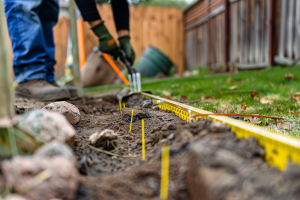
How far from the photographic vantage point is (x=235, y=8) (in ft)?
17.4

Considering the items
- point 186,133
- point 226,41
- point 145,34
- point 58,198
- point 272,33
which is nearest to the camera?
point 58,198

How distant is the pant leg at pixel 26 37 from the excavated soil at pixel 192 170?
5.30 feet

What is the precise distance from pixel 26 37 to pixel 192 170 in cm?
232

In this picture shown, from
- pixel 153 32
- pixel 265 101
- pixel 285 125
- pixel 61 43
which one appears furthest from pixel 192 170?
pixel 61 43

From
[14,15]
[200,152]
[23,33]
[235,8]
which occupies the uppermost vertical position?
[235,8]

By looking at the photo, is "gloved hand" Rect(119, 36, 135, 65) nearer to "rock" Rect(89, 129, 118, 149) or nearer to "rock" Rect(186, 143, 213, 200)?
"rock" Rect(89, 129, 118, 149)

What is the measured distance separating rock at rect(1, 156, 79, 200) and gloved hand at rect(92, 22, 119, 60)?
2092mm

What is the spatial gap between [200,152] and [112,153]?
485 millimetres

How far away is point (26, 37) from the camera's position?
92.7 inches

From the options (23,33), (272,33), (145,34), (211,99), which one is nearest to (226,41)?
(272,33)

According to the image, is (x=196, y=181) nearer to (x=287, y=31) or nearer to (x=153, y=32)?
(x=287, y=31)

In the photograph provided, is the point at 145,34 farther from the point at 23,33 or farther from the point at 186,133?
the point at 186,133

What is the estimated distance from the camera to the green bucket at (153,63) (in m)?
6.36

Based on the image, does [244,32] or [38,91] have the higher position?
[244,32]
